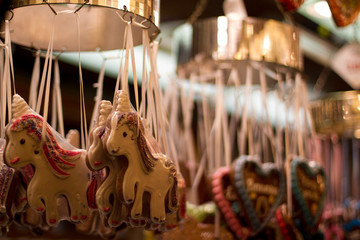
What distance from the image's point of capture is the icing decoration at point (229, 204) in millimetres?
1477

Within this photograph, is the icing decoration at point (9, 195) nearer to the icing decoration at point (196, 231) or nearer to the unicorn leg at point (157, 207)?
the unicorn leg at point (157, 207)

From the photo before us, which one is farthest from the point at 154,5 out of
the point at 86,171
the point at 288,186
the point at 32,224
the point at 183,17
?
the point at 183,17

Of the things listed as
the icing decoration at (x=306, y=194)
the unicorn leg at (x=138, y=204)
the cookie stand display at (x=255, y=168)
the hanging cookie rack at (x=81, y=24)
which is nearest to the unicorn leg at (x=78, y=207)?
the unicorn leg at (x=138, y=204)

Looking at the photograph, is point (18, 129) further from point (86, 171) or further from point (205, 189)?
point (205, 189)

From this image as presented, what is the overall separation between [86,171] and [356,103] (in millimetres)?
1426

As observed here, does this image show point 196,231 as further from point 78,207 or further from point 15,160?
point 15,160

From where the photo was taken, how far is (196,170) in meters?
1.83

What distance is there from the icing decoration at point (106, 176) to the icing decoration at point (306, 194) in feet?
2.38

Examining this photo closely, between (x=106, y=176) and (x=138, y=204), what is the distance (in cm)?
8

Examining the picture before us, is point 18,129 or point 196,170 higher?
point 18,129

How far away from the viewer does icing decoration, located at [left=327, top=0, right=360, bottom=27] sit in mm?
1360

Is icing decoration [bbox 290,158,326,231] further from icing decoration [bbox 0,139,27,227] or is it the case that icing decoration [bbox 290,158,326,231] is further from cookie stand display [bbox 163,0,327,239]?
icing decoration [bbox 0,139,27,227]

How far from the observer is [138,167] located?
960mm

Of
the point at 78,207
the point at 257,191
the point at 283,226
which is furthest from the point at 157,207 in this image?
the point at 283,226
